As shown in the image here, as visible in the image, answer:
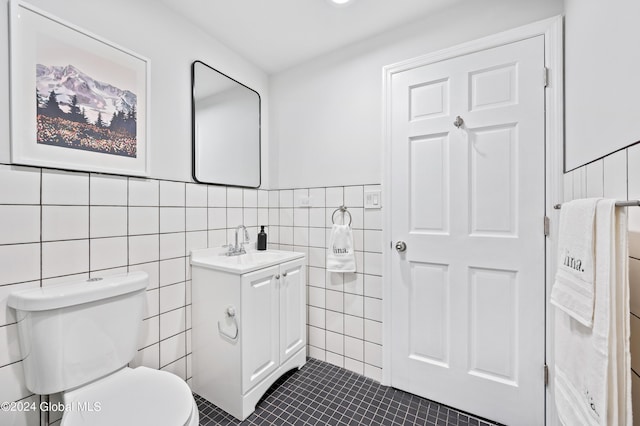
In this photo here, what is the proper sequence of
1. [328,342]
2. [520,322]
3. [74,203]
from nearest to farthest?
[74,203], [520,322], [328,342]

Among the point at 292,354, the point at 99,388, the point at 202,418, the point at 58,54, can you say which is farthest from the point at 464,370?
the point at 58,54

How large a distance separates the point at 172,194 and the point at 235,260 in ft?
1.78

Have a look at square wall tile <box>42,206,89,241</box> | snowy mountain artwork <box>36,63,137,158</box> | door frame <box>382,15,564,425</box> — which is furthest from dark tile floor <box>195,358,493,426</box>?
snowy mountain artwork <box>36,63,137,158</box>

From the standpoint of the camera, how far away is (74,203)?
1.22 metres

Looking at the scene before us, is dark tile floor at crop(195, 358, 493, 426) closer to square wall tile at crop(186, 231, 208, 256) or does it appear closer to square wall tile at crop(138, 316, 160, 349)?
square wall tile at crop(138, 316, 160, 349)

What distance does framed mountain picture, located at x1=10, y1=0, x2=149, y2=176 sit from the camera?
1068 millimetres

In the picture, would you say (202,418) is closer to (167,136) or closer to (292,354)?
(292,354)

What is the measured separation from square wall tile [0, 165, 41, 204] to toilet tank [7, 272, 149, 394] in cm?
36

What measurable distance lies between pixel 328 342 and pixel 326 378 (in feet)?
0.79

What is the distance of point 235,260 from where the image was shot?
1.75 meters

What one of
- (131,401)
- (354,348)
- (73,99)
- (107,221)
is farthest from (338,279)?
(73,99)

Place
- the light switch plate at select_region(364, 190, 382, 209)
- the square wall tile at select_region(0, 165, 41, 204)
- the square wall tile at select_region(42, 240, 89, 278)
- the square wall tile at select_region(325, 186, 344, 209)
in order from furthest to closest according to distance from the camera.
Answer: the square wall tile at select_region(325, 186, 344, 209) → the light switch plate at select_region(364, 190, 382, 209) → the square wall tile at select_region(42, 240, 89, 278) → the square wall tile at select_region(0, 165, 41, 204)

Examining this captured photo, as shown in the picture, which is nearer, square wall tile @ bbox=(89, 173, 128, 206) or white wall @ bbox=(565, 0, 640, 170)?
white wall @ bbox=(565, 0, 640, 170)

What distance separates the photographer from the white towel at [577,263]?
0.70 m
